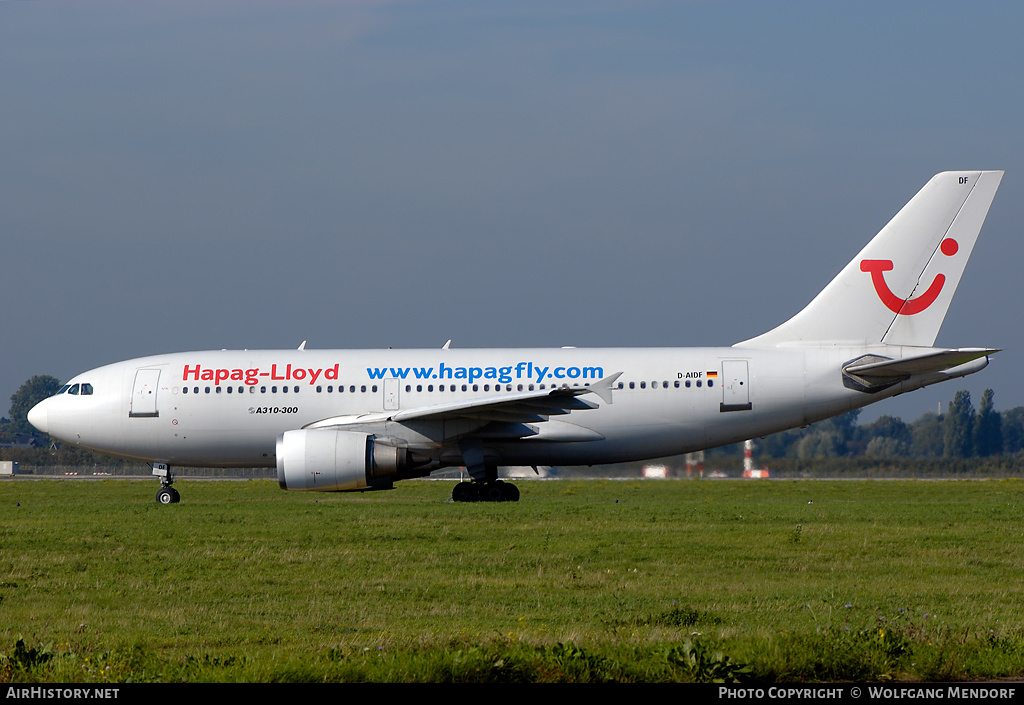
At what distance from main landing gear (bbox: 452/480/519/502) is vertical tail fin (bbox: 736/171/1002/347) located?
299 inches

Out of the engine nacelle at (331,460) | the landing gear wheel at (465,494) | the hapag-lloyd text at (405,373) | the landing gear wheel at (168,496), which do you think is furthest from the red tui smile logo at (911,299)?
the landing gear wheel at (168,496)

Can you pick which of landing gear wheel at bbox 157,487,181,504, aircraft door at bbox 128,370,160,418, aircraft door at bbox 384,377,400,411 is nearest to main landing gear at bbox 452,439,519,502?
aircraft door at bbox 384,377,400,411

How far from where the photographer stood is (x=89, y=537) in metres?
16.4

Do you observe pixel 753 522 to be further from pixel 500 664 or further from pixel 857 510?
pixel 500 664

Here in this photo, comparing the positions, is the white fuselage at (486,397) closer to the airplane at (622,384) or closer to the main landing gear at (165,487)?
the airplane at (622,384)

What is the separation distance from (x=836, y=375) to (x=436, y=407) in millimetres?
8219

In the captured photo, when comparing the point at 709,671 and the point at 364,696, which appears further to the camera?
the point at 709,671

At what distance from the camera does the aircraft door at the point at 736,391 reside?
77.5 ft

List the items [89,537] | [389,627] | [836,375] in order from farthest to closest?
[836,375] < [89,537] < [389,627]

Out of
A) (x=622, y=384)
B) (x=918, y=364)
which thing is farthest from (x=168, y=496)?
(x=918, y=364)

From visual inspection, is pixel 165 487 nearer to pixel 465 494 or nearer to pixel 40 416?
pixel 40 416

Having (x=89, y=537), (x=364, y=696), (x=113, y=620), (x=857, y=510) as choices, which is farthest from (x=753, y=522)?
(x=364, y=696)

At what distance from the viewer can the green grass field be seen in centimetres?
725

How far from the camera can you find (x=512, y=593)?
1110cm
